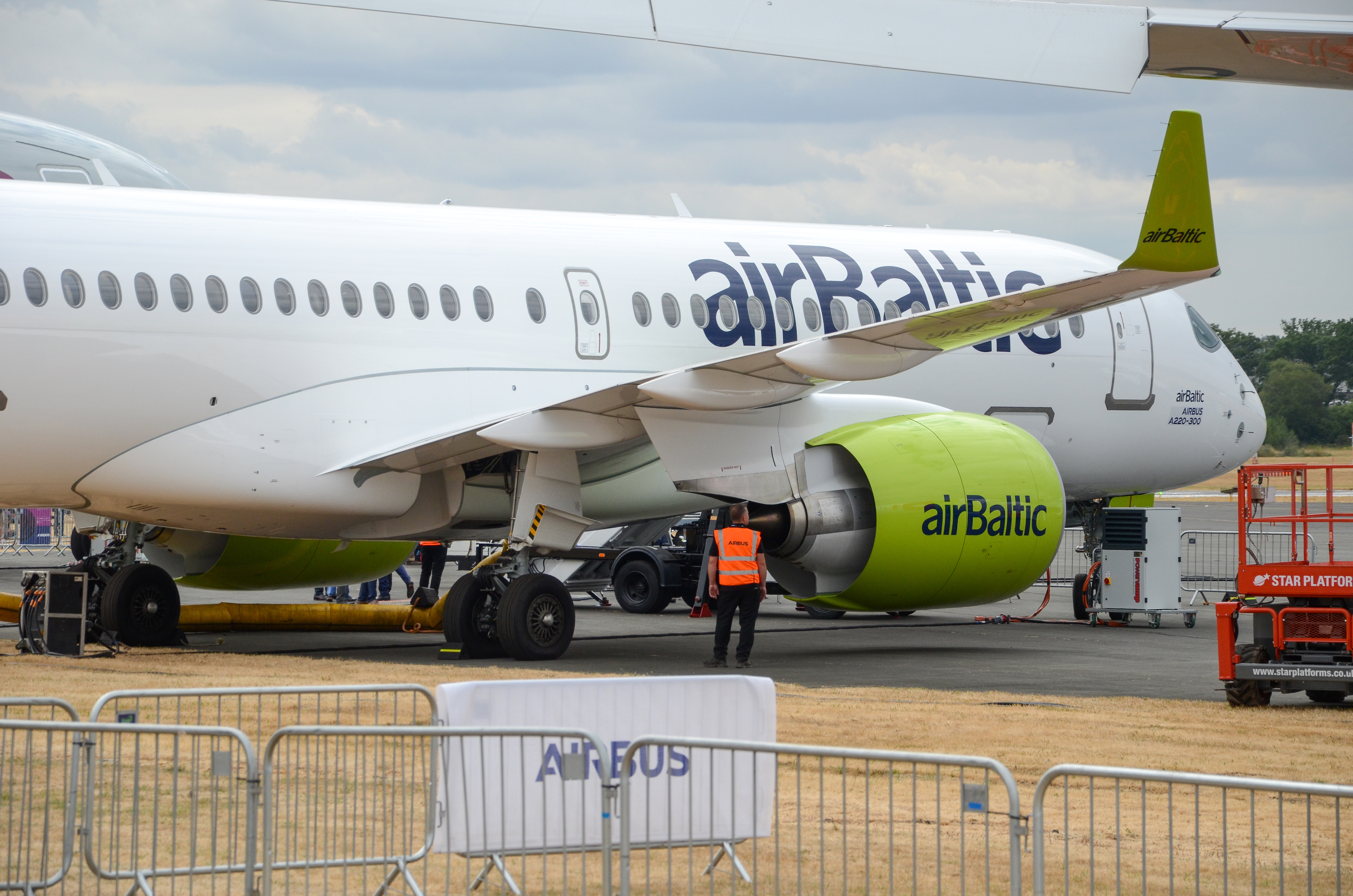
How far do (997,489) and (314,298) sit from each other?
605cm

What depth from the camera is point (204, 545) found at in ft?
56.1

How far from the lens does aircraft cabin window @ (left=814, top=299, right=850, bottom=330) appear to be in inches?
640

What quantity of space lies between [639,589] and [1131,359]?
25.5ft

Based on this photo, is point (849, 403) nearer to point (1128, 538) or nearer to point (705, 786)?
point (1128, 538)

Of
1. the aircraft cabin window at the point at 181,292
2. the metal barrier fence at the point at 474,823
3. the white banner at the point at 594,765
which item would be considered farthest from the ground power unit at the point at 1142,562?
the metal barrier fence at the point at 474,823

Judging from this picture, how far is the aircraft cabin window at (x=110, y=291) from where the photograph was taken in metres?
12.9

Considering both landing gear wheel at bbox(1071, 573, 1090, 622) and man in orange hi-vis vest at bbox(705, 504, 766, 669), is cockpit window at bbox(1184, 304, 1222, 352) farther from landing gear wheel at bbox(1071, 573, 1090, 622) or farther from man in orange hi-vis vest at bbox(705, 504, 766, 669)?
man in orange hi-vis vest at bbox(705, 504, 766, 669)

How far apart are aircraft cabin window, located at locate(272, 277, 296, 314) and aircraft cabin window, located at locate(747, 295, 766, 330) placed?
4411mm

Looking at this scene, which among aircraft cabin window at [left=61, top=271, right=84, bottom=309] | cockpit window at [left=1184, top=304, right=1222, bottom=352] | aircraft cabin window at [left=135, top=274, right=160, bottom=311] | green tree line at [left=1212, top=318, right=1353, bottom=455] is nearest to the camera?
aircraft cabin window at [left=61, top=271, right=84, bottom=309]

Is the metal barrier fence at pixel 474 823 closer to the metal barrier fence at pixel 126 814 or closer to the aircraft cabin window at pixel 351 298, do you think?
the metal barrier fence at pixel 126 814

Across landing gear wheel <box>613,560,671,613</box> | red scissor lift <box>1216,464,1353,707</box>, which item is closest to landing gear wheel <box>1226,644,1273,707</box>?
red scissor lift <box>1216,464,1353,707</box>

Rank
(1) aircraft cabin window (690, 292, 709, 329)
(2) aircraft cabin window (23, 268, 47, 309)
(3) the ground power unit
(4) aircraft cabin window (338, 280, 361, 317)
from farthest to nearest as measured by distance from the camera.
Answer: (3) the ground power unit < (1) aircraft cabin window (690, 292, 709, 329) < (4) aircraft cabin window (338, 280, 361, 317) < (2) aircraft cabin window (23, 268, 47, 309)

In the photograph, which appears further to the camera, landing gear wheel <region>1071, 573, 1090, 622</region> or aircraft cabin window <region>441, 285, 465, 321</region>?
landing gear wheel <region>1071, 573, 1090, 622</region>

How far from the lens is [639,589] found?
22.9 metres
